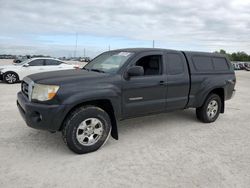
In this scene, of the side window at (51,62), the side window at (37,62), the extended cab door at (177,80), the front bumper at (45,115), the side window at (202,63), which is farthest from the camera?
the side window at (51,62)

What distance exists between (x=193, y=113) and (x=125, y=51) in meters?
3.09

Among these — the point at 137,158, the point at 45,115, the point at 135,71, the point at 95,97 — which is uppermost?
the point at 135,71

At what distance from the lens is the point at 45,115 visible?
12.4 feet

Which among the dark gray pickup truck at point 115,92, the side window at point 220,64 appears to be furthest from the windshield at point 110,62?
the side window at point 220,64

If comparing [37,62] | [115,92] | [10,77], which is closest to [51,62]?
[37,62]

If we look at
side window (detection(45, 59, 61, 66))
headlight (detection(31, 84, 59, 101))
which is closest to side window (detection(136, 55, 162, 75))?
headlight (detection(31, 84, 59, 101))

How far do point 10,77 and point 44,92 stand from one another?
32.9 feet

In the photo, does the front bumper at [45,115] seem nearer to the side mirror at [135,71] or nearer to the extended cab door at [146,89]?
the extended cab door at [146,89]

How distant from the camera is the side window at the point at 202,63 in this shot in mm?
5832

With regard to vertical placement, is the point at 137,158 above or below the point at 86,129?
below

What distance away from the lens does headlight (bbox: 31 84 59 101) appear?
3.80 m

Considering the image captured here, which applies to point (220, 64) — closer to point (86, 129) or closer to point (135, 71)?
point (135, 71)

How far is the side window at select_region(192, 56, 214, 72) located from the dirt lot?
4.53ft

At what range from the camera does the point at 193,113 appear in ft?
23.2
